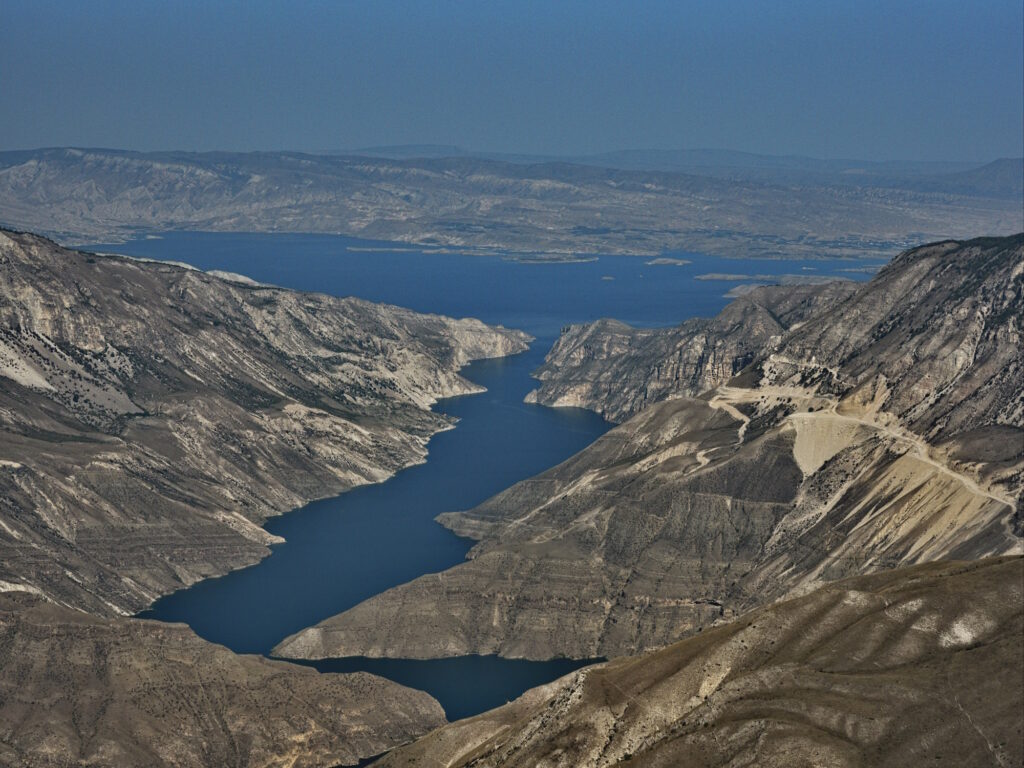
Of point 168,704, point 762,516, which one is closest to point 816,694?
point 168,704

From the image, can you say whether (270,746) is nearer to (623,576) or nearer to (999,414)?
(623,576)

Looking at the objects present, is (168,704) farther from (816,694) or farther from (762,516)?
(762,516)

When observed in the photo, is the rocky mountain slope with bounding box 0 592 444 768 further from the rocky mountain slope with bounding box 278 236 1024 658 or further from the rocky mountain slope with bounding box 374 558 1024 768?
the rocky mountain slope with bounding box 278 236 1024 658

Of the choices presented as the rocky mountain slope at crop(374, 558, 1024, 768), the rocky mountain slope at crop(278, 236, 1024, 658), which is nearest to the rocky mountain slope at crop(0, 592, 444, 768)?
the rocky mountain slope at crop(374, 558, 1024, 768)

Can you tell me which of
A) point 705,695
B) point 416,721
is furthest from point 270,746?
point 705,695

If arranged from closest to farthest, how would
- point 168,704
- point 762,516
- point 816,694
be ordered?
point 816,694, point 168,704, point 762,516

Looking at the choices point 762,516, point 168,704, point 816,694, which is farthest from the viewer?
point 762,516
